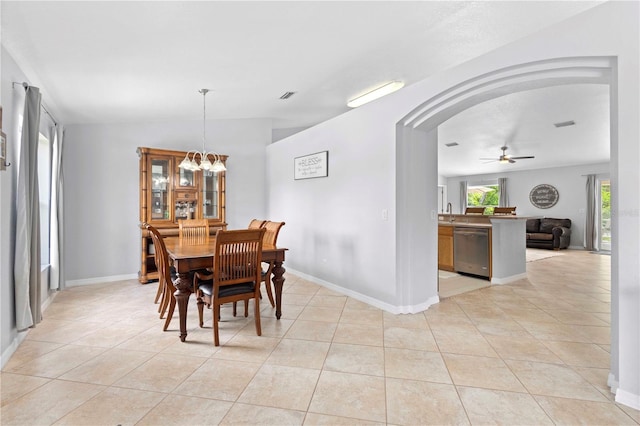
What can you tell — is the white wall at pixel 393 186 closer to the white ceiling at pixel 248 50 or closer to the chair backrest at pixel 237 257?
the white ceiling at pixel 248 50

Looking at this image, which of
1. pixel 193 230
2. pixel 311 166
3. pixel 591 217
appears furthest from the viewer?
pixel 591 217

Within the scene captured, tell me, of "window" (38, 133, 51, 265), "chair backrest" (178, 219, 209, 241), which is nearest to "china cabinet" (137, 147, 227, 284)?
"chair backrest" (178, 219, 209, 241)

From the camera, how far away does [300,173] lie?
4793mm

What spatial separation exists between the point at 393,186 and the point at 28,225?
3252 millimetres

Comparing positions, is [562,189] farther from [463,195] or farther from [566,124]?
[566,124]

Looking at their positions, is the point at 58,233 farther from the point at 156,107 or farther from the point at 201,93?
the point at 201,93

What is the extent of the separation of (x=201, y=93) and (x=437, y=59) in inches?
110

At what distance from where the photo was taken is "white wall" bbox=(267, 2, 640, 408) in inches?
69.0

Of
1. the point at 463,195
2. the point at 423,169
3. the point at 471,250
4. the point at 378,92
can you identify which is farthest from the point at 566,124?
the point at 463,195

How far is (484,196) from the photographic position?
11.0 m

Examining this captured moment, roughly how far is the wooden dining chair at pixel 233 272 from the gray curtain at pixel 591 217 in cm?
940

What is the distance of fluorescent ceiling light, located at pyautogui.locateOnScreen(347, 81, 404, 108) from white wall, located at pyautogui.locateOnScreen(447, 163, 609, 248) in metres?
7.52

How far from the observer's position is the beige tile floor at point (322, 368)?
170 cm

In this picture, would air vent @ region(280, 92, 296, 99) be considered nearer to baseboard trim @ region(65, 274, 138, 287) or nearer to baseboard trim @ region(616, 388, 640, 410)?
baseboard trim @ region(65, 274, 138, 287)
